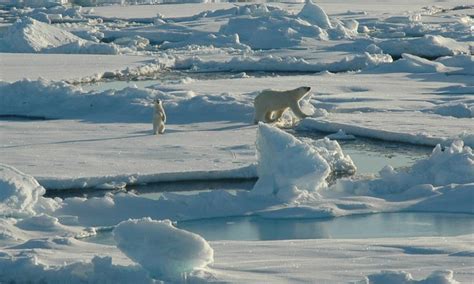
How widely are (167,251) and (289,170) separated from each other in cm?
308

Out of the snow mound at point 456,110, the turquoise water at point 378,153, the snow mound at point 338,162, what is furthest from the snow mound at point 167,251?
the snow mound at point 456,110

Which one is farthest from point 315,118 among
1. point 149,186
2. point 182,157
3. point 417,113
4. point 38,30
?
point 38,30

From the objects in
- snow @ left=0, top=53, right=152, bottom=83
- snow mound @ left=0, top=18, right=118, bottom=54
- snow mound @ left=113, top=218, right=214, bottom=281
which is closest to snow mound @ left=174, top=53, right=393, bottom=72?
snow @ left=0, top=53, right=152, bottom=83

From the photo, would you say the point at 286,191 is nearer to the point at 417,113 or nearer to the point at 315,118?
the point at 315,118

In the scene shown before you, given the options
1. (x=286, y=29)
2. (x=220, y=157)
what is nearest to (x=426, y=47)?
(x=286, y=29)

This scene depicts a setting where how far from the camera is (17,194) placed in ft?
23.8

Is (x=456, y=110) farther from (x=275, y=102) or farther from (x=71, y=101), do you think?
(x=71, y=101)

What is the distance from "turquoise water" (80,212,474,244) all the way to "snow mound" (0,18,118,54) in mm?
14745

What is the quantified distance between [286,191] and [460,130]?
374 cm

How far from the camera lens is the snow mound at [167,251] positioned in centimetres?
507

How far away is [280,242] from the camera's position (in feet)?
20.6

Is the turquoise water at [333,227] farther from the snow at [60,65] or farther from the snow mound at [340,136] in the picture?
the snow at [60,65]

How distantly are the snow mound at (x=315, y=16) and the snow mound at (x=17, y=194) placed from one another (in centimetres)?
1853

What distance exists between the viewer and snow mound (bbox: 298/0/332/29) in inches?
1001
